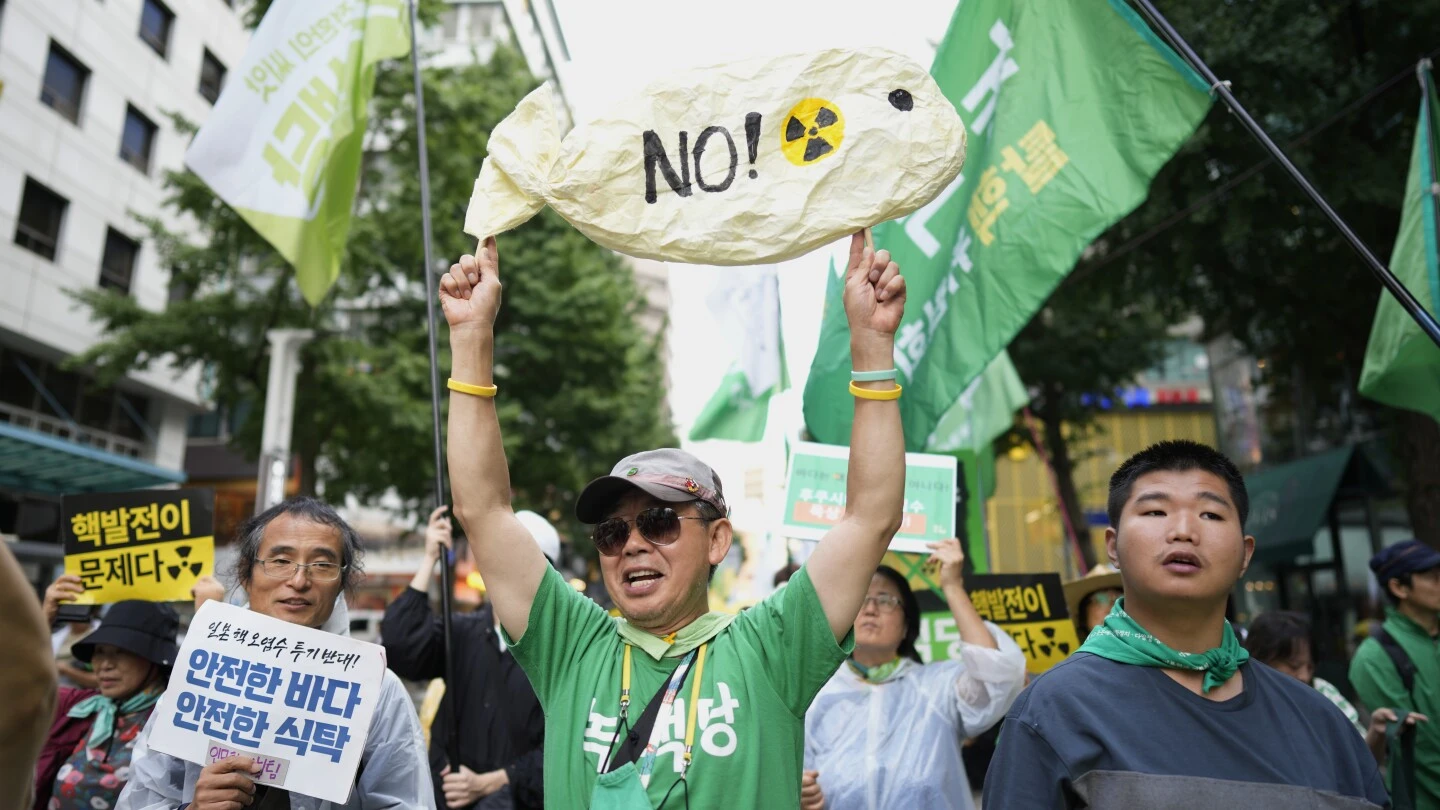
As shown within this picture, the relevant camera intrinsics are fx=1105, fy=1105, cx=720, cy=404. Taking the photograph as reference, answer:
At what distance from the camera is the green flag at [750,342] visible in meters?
8.49

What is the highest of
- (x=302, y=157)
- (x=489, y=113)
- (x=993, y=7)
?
(x=489, y=113)

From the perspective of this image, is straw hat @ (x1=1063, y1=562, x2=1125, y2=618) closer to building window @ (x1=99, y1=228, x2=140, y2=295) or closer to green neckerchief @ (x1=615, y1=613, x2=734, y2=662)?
green neckerchief @ (x1=615, y1=613, x2=734, y2=662)

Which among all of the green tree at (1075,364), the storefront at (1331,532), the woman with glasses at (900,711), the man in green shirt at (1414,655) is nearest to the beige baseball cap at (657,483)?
the woman with glasses at (900,711)

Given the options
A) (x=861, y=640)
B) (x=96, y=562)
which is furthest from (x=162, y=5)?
(x=861, y=640)

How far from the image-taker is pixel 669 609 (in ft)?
7.59

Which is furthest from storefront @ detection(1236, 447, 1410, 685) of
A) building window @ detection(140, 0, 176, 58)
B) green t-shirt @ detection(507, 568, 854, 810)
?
building window @ detection(140, 0, 176, 58)

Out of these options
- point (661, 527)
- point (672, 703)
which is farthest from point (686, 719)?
point (661, 527)

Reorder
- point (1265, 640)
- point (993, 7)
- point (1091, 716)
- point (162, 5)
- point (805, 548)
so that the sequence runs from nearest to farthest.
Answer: point (1091, 716)
point (1265, 640)
point (993, 7)
point (805, 548)
point (162, 5)

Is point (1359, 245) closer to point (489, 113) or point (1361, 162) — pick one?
point (1361, 162)

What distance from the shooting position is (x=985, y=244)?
4.93m

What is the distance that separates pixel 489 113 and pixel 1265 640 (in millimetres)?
14088

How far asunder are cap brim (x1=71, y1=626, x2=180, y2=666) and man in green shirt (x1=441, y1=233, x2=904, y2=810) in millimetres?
2143

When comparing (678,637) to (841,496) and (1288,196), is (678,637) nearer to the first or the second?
(841,496)

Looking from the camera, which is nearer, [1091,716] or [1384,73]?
[1091,716]
